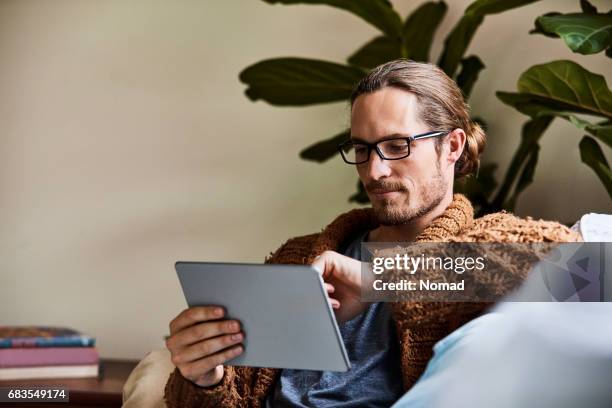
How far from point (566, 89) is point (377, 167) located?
443 mm

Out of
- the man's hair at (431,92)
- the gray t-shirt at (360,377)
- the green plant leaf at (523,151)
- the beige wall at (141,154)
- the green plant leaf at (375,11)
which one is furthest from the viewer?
the beige wall at (141,154)

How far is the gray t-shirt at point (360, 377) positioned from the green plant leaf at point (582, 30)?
0.56m

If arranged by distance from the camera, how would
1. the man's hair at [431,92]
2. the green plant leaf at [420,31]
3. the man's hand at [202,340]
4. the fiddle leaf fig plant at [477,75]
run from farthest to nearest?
the green plant leaf at [420,31] → the fiddle leaf fig plant at [477,75] → the man's hair at [431,92] → the man's hand at [202,340]

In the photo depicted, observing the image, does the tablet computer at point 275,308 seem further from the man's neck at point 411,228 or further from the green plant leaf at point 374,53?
the green plant leaf at point 374,53

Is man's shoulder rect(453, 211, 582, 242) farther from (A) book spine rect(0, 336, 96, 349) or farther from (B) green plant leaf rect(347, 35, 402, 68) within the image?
(A) book spine rect(0, 336, 96, 349)

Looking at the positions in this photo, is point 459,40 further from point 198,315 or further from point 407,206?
point 198,315

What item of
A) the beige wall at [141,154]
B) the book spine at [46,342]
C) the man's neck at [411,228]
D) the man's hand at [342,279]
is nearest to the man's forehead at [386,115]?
the man's neck at [411,228]

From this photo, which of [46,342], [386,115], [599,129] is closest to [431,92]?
[386,115]

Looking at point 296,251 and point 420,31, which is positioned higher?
point 420,31

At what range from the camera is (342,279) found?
1.23 m

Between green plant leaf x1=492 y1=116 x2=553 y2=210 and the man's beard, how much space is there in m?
0.34

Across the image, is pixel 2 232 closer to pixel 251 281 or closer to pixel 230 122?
pixel 230 122

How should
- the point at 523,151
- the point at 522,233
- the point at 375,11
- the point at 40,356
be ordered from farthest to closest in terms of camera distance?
1. the point at 40,356
2. the point at 375,11
3. the point at 523,151
4. the point at 522,233

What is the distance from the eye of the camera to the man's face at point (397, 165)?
4.62 ft
